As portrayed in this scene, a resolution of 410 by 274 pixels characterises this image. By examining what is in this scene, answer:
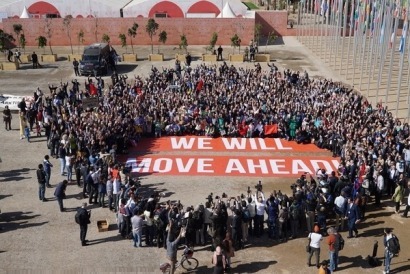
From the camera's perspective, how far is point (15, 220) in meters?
17.9

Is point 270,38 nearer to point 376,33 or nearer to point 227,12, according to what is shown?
point 227,12

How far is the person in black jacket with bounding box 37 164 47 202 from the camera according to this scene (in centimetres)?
1875

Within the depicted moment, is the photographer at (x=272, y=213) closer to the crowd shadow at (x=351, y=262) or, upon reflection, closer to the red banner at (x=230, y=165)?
the crowd shadow at (x=351, y=262)

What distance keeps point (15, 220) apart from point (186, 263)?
21.3 ft

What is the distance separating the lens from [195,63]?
1698 inches

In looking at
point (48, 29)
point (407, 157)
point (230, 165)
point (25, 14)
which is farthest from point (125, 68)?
point (407, 157)

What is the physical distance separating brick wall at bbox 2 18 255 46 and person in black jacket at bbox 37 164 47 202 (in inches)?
1316

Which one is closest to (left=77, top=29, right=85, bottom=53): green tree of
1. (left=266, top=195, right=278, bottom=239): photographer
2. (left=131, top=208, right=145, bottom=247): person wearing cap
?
(left=131, top=208, right=145, bottom=247): person wearing cap

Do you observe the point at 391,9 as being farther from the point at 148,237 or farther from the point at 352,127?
the point at 148,237

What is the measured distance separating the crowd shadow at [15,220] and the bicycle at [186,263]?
17.6 feet

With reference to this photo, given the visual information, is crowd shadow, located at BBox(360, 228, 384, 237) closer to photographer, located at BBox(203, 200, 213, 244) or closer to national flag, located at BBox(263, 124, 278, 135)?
photographer, located at BBox(203, 200, 213, 244)

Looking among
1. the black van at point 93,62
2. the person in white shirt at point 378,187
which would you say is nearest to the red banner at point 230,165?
the person in white shirt at point 378,187

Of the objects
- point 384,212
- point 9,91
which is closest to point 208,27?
point 9,91

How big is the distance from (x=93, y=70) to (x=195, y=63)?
8791 millimetres
